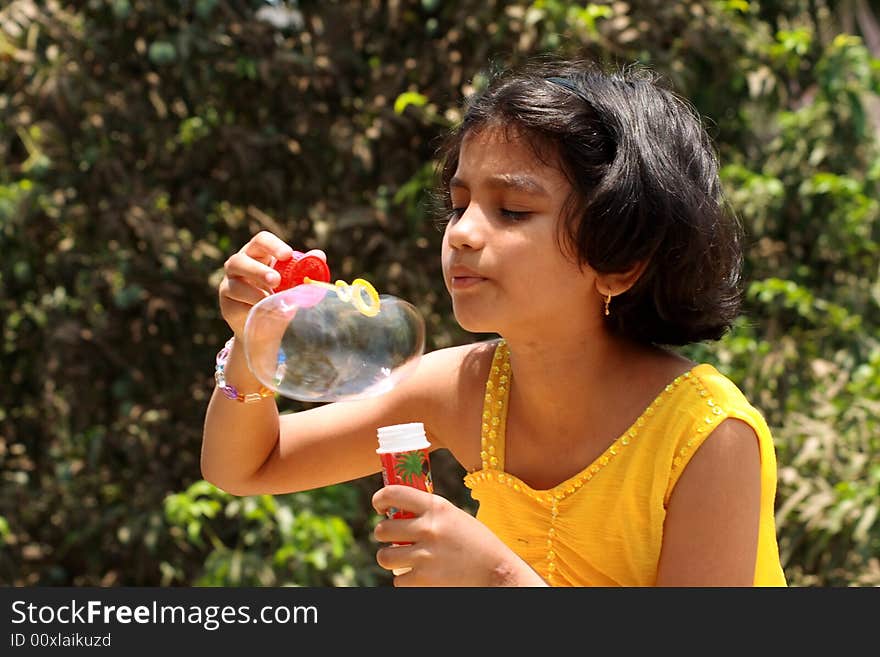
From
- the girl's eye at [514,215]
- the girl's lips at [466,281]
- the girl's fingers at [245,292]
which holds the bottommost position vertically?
the girl's fingers at [245,292]

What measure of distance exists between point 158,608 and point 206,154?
1.81m

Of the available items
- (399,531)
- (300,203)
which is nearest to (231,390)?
(399,531)

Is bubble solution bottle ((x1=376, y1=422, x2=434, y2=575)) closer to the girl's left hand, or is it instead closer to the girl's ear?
the girl's left hand

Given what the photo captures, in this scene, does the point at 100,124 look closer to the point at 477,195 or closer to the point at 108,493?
the point at 108,493

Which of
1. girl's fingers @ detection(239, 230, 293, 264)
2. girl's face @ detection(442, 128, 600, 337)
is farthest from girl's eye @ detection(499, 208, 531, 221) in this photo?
girl's fingers @ detection(239, 230, 293, 264)

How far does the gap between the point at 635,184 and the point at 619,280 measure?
118 millimetres

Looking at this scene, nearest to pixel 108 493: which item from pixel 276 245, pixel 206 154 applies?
pixel 206 154

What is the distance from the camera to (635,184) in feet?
4.16

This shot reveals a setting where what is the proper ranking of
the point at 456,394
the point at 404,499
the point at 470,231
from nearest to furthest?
the point at 404,499 → the point at 470,231 → the point at 456,394

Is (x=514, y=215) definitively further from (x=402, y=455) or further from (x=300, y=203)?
(x=300, y=203)

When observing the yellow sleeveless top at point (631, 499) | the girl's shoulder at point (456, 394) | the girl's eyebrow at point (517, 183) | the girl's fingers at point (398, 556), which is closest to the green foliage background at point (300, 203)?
the girl's shoulder at point (456, 394)

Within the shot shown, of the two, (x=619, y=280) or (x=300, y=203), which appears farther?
(x=300, y=203)

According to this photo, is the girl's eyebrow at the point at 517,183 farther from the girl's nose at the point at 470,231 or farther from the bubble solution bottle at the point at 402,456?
the bubble solution bottle at the point at 402,456

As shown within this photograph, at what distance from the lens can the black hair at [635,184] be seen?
126 centimetres
